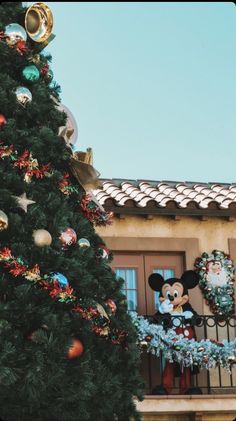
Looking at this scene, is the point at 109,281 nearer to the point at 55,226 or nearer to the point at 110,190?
the point at 55,226

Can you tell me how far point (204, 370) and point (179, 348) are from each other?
1221 millimetres

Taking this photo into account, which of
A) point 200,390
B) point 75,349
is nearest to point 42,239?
point 75,349

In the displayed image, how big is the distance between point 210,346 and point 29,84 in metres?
5.52

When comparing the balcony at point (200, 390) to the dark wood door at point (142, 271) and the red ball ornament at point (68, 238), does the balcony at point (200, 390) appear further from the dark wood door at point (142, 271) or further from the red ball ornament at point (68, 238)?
the red ball ornament at point (68, 238)

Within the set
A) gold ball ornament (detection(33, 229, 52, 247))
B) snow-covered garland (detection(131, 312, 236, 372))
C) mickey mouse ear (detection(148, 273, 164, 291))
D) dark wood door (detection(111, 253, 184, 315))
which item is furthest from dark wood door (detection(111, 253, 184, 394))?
gold ball ornament (detection(33, 229, 52, 247))

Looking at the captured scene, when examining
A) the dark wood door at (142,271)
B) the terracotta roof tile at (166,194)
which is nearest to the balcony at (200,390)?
the dark wood door at (142,271)

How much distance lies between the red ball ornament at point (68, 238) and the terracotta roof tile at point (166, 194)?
4.93m

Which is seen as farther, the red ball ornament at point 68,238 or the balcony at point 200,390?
the balcony at point 200,390

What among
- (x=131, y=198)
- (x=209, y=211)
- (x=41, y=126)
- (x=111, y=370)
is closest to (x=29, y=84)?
(x=41, y=126)

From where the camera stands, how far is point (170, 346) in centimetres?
1121

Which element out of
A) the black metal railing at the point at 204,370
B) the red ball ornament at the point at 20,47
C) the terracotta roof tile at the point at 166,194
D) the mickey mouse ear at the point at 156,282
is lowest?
the black metal railing at the point at 204,370

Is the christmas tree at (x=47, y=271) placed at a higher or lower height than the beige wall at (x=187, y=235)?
lower

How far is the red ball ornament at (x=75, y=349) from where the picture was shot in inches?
247

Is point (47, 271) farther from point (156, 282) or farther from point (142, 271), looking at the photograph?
point (142, 271)
